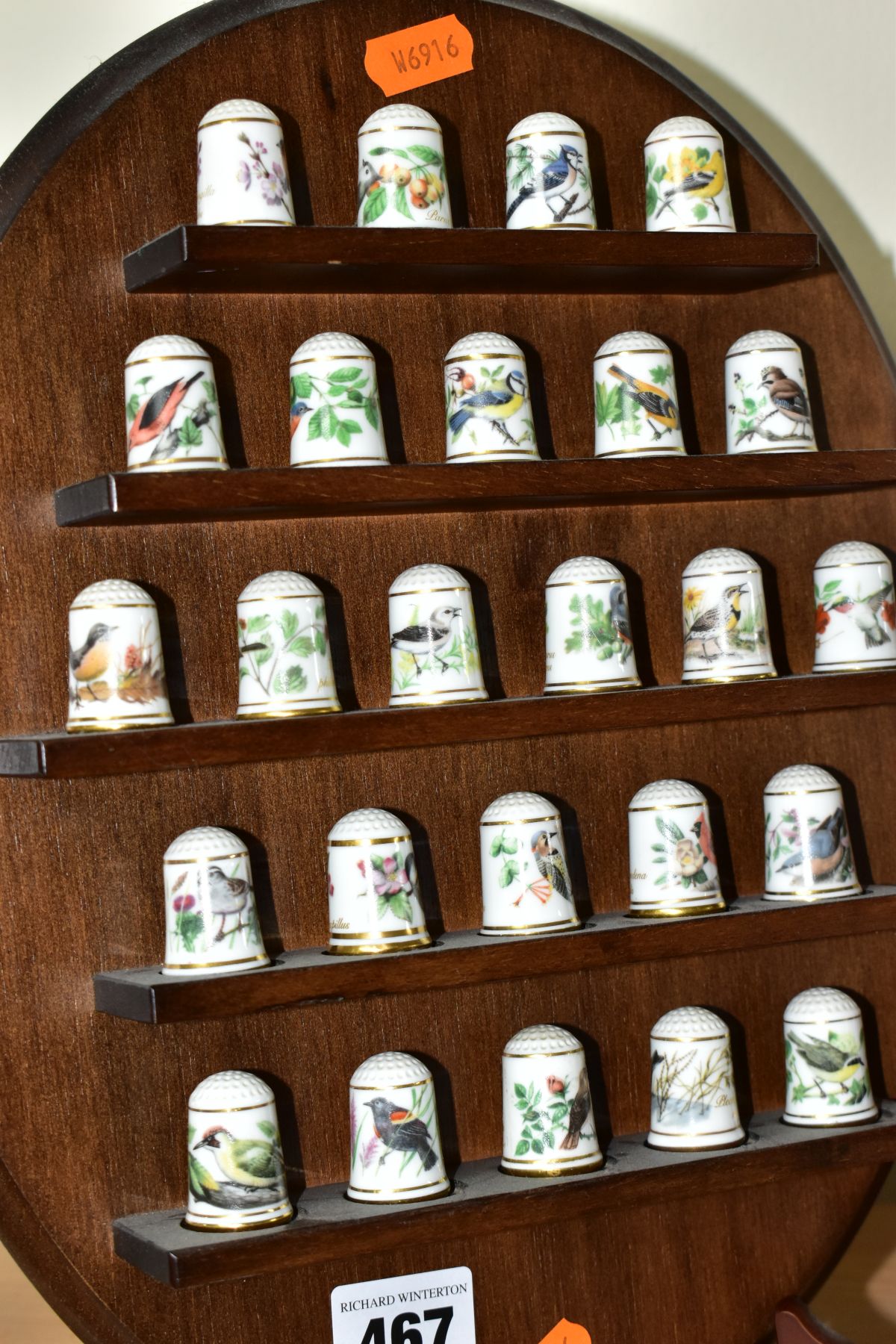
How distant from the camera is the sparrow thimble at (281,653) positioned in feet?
4.07

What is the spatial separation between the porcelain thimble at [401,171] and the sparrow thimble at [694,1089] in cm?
65

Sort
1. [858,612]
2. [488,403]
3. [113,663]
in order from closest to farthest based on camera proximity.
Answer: [113,663] → [488,403] → [858,612]

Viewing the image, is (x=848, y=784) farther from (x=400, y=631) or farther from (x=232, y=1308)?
(x=232, y=1308)

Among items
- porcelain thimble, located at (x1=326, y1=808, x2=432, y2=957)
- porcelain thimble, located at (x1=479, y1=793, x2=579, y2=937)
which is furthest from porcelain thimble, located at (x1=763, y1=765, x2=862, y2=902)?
porcelain thimble, located at (x1=326, y1=808, x2=432, y2=957)

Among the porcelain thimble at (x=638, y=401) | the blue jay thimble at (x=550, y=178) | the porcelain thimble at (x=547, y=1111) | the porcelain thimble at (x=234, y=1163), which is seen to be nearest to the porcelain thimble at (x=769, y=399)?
the porcelain thimble at (x=638, y=401)

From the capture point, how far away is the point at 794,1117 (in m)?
1.38

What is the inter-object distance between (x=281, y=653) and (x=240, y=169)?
35cm

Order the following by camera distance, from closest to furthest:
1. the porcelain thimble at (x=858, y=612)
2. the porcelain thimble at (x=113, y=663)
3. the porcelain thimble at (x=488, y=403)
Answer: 1. the porcelain thimble at (x=113, y=663)
2. the porcelain thimble at (x=488, y=403)
3. the porcelain thimble at (x=858, y=612)

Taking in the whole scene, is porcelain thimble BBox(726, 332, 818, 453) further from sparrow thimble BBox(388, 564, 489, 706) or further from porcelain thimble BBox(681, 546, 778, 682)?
sparrow thimble BBox(388, 564, 489, 706)

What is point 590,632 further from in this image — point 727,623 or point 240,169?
point 240,169

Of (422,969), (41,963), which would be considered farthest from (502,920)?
(41,963)

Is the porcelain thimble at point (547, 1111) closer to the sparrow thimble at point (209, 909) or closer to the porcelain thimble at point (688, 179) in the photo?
the sparrow thimble at point (209, 909)

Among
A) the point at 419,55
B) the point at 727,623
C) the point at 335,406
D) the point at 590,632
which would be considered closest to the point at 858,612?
the point at 727,623

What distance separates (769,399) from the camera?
1385 millimetres
